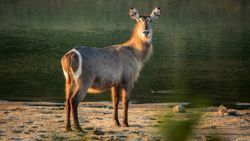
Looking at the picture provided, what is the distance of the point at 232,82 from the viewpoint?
2242cm

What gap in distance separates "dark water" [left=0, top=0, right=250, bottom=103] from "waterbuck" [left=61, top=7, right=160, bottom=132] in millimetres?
1313

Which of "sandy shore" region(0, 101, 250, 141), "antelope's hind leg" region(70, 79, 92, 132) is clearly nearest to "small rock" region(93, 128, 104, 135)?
"sandy shore" region(0, 101, 250, 141)

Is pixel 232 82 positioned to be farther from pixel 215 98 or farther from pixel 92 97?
pixel 92 97

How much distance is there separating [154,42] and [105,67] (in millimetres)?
25992

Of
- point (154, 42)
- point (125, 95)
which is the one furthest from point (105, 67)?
point (154, 42)

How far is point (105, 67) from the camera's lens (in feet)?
32.1

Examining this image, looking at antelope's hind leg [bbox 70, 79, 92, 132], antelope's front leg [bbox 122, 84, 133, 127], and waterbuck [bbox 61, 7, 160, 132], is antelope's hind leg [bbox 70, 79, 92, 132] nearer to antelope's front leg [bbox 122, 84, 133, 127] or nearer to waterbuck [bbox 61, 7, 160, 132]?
waterbuck [bbox 61, 7, 160, 132]

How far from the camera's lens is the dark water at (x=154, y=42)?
20266 mm

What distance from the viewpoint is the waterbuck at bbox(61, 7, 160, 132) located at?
9.37 m

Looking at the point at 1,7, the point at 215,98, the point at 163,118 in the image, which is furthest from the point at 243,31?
the point at 163,118

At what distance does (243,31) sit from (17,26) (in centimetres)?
1565

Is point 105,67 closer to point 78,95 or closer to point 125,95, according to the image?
point 78,95

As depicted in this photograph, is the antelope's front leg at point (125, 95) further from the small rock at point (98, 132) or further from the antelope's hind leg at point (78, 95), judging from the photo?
the antelope's hind leg at point (78, 95)

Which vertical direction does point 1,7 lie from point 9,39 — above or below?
above
